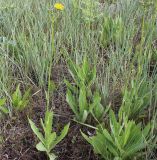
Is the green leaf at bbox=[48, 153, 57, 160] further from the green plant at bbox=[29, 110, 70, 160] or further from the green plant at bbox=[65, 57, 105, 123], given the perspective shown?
the green plant at bbox=[65, 57, 105, 123]

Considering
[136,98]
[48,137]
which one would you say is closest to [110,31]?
[136,98]

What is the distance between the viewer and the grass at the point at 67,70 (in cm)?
116

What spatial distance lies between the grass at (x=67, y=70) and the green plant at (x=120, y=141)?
0.14 ft

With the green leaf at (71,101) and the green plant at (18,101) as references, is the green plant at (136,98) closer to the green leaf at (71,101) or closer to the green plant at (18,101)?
the green leaf at (71,101)

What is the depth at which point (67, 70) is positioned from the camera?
1579mm

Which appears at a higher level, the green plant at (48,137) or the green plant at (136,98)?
the green plant at (136,98)

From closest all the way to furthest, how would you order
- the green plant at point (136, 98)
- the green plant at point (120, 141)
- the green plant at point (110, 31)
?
1. the green plant at point (120, 141)
2. the green plant at point (136, 98)
3. the green plant at point (110, 31)

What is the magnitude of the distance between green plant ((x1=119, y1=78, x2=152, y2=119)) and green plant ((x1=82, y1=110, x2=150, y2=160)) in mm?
130

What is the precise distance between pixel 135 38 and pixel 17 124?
Result: 930 mm

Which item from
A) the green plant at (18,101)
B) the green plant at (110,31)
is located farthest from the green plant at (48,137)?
the green plant at (110,31)

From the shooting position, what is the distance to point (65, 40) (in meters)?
1.82

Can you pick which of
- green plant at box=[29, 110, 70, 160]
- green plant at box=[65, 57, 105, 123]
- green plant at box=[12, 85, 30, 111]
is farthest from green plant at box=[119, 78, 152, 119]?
green plant at box=[12, 85, 30, 111]

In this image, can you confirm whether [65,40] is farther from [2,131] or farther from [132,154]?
[132,154]

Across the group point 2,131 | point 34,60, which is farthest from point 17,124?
point 34,60
